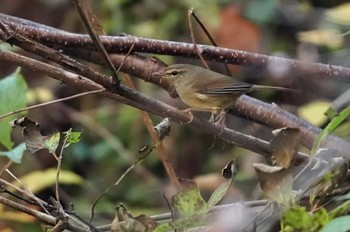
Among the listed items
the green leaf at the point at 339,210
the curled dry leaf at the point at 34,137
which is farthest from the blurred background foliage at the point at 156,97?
the green leaf at the point at 339,210

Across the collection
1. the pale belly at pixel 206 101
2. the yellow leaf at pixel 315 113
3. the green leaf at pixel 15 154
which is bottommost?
the green leaf at pixel 15 154

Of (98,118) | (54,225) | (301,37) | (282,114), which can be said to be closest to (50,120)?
(98,118)

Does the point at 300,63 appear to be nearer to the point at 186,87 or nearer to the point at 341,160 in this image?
the point at 186,87

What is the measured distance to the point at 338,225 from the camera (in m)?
0.63

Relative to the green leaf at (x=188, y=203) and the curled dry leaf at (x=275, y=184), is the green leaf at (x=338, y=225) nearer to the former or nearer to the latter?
the curled dry leaf at (x=275, y=184)

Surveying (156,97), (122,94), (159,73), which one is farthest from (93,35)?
(156,97)

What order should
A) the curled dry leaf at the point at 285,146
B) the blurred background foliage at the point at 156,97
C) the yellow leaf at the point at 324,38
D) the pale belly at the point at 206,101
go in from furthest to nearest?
the blurred background foliage at the point at 156,97 → the yellow leaf at the point at 324,38 → the pale belly at the point at 206,101 → the curled dry leaf at the point at 285,146

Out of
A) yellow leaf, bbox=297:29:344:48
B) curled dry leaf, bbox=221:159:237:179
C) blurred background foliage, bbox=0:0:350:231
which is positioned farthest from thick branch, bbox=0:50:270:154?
blurred background foliage, bbox=0:0:350:231

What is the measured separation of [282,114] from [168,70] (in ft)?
1.04

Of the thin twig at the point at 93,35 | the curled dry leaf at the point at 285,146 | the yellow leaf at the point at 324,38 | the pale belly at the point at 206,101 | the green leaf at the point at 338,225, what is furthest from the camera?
the yellow leaf at the point at 324,38

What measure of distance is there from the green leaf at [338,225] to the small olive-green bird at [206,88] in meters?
1.01

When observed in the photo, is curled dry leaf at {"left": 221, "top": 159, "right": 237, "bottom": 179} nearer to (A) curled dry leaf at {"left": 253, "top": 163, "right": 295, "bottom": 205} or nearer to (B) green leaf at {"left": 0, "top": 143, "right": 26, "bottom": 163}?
(A) curled dry leaf at {"left": 253, "top": 163, "right": 295, "bottom": 205}

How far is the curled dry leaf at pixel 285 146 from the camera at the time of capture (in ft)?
2.43

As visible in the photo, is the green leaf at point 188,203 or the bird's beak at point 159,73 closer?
the green leaf at point 188,203
